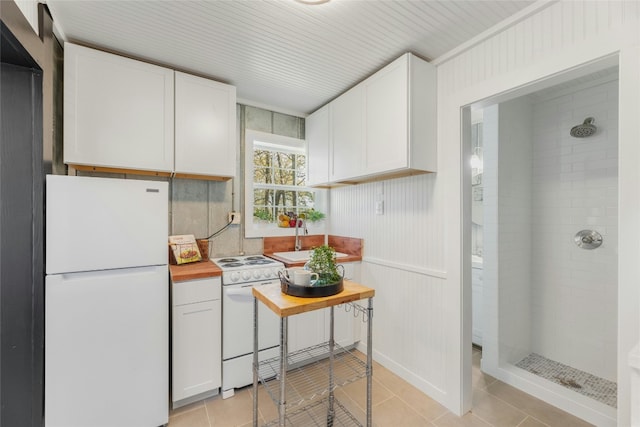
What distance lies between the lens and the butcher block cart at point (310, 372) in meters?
1.33

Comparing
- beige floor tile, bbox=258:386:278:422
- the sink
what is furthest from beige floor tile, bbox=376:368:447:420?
the sink

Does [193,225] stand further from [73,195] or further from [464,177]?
[464,177]

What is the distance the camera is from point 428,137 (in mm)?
1961

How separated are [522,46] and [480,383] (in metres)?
2.39

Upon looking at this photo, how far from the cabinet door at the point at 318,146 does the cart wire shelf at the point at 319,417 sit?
182 cm

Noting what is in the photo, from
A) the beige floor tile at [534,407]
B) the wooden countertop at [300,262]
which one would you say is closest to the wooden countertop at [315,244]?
the wooden countertop at [300,262]

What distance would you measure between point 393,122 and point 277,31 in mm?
940

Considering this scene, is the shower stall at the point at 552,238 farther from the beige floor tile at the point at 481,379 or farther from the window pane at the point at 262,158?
the window pane at the point at 262,158

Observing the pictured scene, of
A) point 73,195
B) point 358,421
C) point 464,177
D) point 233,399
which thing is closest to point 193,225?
point 73,195

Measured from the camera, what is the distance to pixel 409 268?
221 cm

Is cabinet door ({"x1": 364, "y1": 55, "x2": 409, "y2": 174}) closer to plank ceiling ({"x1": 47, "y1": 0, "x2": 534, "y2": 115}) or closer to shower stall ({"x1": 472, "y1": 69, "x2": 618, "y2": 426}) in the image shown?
plank ceiling ({"x1": 47, "y1": 0, "x2": 534, "y2": 115})

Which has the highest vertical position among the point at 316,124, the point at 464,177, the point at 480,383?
the point at 316,124

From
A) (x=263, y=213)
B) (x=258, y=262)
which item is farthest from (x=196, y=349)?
(x=263, y=213)

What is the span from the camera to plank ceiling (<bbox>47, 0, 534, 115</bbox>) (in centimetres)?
150
